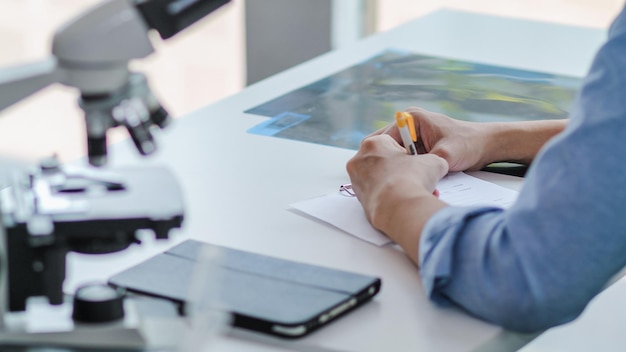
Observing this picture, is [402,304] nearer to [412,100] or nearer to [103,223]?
[103,223]

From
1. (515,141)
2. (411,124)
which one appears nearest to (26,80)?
(411,124)

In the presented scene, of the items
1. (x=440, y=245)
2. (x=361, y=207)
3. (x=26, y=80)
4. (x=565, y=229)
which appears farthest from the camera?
(x=361, y=207)

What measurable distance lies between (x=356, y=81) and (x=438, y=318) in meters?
1.02

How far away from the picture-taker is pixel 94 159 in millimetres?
1020

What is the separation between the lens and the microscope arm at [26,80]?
97 centimetres

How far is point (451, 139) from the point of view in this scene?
1609mm

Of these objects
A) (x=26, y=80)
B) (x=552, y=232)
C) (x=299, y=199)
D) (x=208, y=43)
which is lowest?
(x=208, y=43)

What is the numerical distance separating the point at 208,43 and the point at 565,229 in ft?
12.9

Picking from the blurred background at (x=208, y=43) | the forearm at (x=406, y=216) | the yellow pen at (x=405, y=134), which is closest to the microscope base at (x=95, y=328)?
the forearm at (x=406, y=216)

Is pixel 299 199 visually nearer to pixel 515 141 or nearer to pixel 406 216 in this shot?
pixel 406 216

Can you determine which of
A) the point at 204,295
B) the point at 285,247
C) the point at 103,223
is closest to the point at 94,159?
the point at 103,223

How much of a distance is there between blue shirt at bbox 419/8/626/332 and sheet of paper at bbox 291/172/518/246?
0.23m

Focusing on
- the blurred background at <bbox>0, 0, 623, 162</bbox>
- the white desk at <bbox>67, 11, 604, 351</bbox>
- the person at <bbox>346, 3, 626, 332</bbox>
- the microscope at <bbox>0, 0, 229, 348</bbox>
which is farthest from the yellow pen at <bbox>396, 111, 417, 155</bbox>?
the blurred background at <bbox>0, 0, 623, 162</bbox>

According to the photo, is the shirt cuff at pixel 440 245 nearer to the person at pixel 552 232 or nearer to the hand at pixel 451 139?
the person at pixel 552 232
